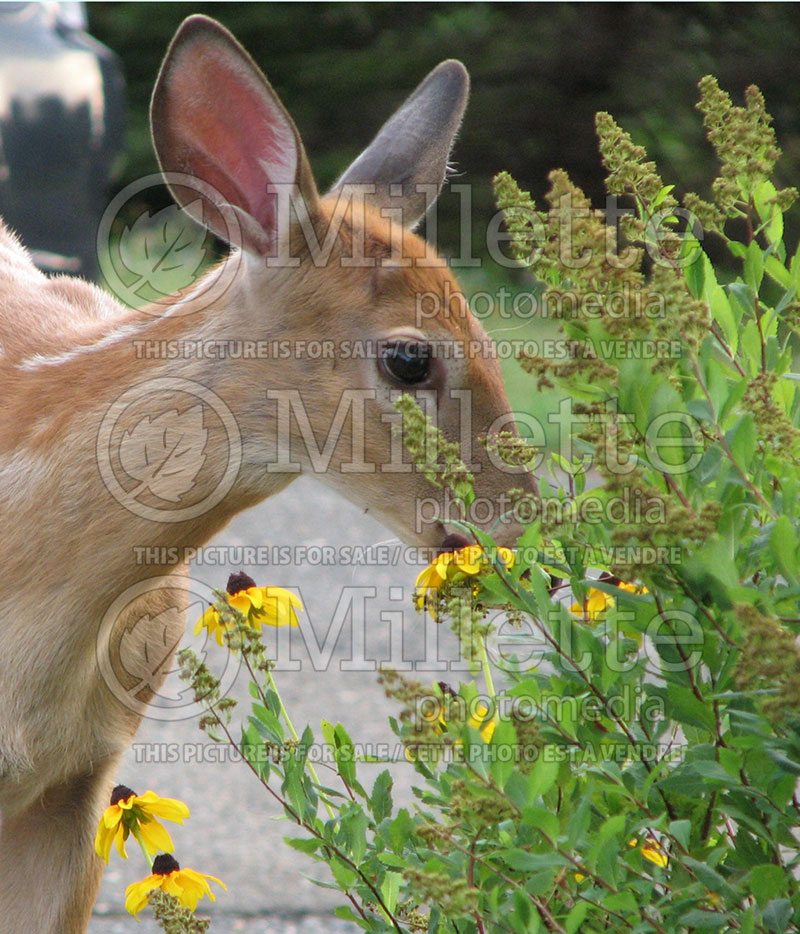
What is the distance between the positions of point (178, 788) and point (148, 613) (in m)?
1.47

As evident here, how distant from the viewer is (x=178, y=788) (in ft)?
13.4

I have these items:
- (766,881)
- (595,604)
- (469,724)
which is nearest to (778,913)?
(766,881)

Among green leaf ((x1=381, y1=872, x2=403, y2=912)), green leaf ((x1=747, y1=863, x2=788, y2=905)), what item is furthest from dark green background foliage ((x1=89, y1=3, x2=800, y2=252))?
green leaf ((x1=747, y1=863, x2=788, y2=905))

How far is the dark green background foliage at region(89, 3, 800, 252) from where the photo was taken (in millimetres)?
10922

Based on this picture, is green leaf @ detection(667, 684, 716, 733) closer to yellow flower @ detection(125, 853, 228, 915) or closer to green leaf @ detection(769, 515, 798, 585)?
green leaf @ detection(769, 515, 798, 585)

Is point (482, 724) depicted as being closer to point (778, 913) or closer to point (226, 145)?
point (778, 913)

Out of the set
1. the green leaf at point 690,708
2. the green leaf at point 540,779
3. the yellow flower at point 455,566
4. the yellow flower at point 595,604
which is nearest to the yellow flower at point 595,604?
the yellow flower at point 595,604

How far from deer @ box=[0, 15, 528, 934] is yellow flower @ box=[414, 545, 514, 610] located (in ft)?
1.12

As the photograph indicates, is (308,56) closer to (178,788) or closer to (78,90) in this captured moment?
(78,90)

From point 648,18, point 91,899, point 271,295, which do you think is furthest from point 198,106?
point 648,18

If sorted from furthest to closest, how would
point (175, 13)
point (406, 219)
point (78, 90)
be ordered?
point (175, 13), point (78, 90), point (406, 219)

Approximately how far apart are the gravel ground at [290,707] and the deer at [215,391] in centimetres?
33

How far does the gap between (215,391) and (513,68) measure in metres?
10.4

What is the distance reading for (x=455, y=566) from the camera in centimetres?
200
